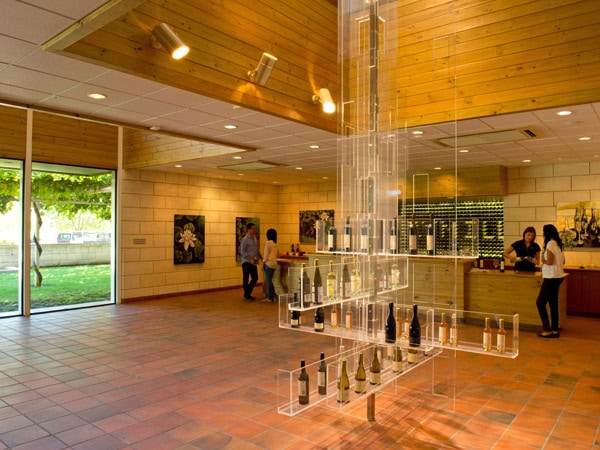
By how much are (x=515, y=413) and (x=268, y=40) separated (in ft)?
15.0

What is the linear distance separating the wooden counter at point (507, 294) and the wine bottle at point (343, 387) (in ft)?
15.7

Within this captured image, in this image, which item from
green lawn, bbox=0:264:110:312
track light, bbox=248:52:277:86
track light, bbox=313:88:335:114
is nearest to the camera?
track light, bbox=248:52:277:86

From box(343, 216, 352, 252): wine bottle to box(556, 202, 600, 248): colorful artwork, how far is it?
7.10 metres

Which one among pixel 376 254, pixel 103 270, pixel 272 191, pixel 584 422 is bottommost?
pixel 584 422

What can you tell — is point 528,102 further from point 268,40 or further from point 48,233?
point 48,233

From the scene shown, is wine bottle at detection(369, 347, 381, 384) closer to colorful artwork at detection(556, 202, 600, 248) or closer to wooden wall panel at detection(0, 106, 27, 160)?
colorful artwork at detection(556, 202, 600, 248)

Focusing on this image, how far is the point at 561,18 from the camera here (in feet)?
14.8

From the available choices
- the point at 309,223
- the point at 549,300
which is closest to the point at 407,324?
the point at 549,300

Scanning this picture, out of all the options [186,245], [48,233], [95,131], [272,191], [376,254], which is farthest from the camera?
[272,191]

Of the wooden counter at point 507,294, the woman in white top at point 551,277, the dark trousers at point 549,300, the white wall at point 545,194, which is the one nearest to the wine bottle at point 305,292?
the woman in white top at point 551,277

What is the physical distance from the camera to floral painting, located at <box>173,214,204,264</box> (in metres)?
10.3

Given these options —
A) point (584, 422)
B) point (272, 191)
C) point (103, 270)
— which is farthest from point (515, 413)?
point (272, 191)

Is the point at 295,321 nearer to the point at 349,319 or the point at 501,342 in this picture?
the point at 349,319

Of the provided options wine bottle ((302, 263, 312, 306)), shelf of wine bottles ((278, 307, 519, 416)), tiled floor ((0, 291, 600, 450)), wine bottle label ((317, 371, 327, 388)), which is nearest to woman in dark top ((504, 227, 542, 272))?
tiled floor ((0, 291, 600, 450))
